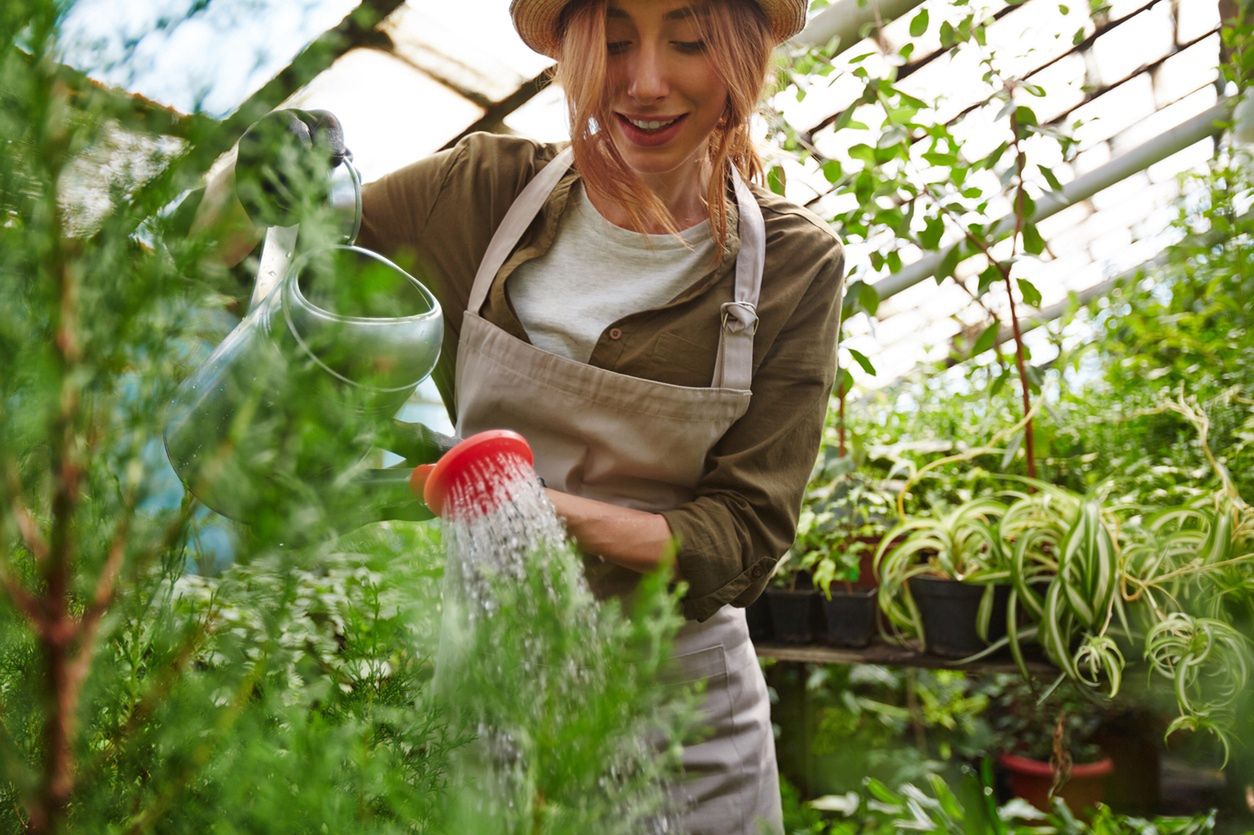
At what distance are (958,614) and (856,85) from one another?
3.02m

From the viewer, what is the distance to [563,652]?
34cm

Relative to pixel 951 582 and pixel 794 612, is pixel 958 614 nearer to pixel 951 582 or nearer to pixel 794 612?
pixel 951 582

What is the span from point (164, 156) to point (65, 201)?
4cm

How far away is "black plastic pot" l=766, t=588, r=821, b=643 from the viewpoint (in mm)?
2264

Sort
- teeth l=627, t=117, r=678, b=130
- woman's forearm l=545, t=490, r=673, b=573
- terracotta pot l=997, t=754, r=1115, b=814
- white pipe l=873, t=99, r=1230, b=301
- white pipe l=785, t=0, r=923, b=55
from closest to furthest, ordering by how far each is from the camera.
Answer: woman's forearm l=545, t=490, r=673, b=573, teeth l=627, t=117, r=678, b=130, terracotta pot l=997, t=754, r=1115, b=814, white pipe l=785, t=0, r=923, b=55, white pipe l=873, t=99, r=1230, b=301

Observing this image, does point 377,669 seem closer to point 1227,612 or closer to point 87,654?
point 87,654

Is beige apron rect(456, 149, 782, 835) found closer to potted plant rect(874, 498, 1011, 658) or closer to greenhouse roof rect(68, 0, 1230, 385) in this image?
greenhouse roof rect(68, 0, 1230, 385)

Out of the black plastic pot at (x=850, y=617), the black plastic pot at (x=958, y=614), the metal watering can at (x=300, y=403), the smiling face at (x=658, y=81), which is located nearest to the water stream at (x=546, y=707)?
the metal watering can at (x=300, y=403)

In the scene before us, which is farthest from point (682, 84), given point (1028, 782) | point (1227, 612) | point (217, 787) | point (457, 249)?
point (1028, 782)

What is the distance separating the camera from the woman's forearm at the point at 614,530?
43.1 inches

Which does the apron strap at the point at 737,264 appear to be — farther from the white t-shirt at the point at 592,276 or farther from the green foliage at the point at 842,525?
the green foliage at the point at 842,525

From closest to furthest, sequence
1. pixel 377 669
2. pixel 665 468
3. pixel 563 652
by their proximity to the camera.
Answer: pixel 563 652 → pixel 377 669 → pixel 665 468

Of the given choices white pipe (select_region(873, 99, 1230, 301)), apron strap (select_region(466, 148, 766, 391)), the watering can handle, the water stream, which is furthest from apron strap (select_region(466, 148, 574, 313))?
white pipe (select_region(873, 99, 1230, 301))

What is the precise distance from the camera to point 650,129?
1213 mm
